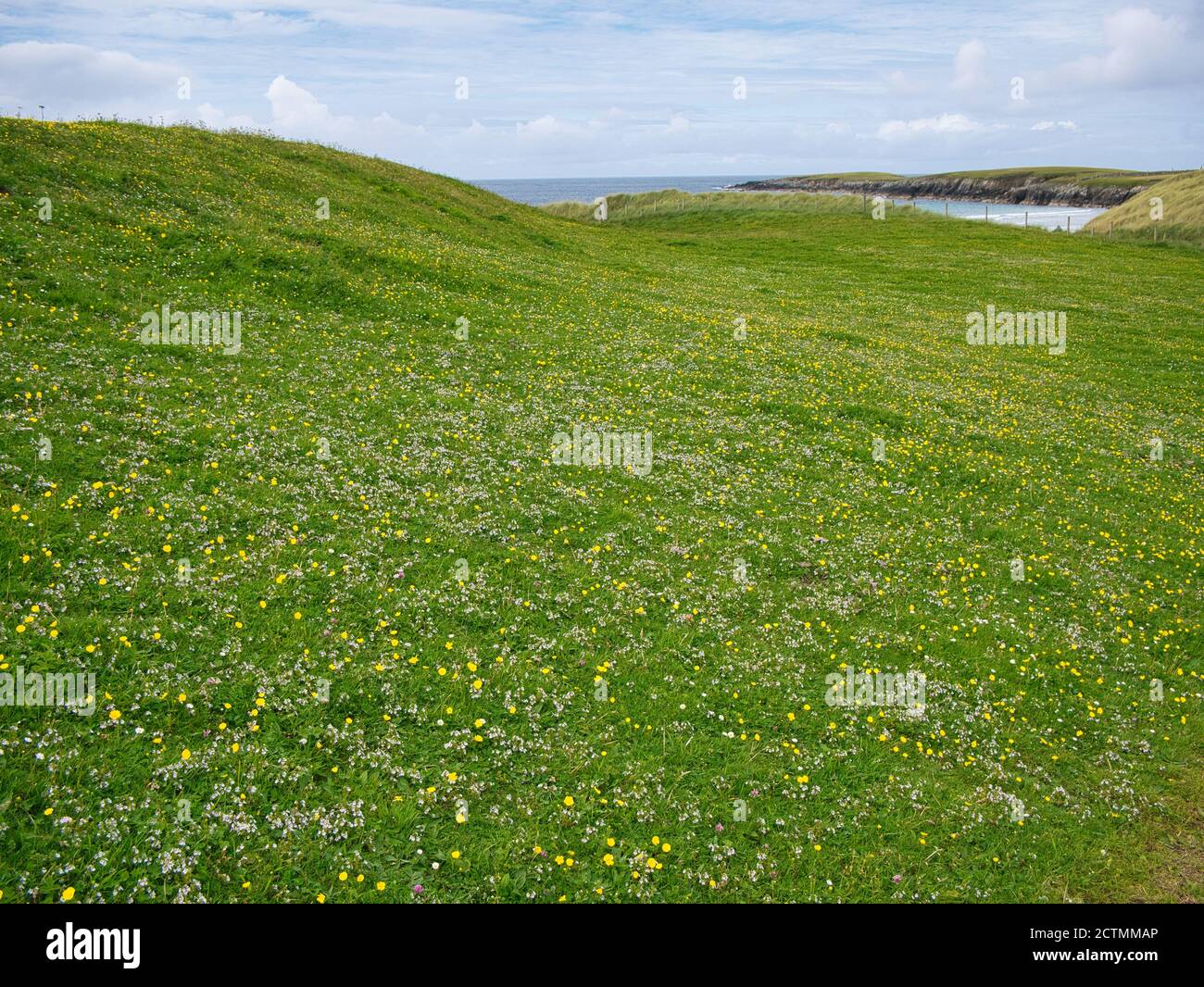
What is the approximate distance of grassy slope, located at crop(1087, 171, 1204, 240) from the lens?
7325 cm

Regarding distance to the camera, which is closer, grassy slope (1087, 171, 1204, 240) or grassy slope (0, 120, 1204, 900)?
grassy slope (0, 120, 1204, 900)

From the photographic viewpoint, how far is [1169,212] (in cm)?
7656

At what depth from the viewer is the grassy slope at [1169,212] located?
2884 inches

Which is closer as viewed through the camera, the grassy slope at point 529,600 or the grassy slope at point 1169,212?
the grassy slope at point 529,600

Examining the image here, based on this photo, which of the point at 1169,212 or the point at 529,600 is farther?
the point at 1169,212

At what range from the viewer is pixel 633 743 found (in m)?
10.5

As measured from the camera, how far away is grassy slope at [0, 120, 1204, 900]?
8.69 metres

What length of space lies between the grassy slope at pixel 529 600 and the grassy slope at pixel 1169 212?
61271 millimetres

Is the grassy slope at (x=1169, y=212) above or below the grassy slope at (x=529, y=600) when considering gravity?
above

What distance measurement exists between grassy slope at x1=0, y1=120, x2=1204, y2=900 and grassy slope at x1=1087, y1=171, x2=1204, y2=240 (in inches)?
2412

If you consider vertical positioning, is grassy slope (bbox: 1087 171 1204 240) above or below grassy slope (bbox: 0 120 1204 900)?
above

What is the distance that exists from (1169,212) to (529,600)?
95.9m

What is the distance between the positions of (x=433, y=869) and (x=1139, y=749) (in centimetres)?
1150

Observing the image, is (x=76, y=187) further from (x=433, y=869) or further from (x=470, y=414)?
(x=433, y=869)
